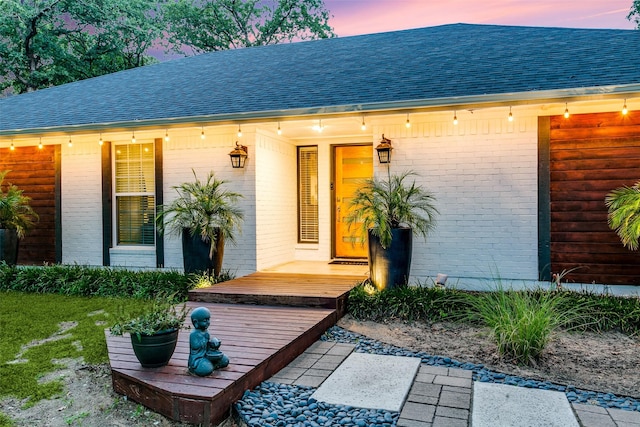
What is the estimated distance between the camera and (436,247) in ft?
20.8

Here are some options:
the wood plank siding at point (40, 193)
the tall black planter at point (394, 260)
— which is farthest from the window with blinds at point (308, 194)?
the wood plank siding at point (40, 193)

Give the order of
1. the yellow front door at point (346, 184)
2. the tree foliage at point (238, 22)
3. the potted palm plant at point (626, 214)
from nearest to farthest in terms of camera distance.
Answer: the potted palm plant at point (626, 214) → the yellow front door at point (346, 184) → the tree foliage at point (238, 22)

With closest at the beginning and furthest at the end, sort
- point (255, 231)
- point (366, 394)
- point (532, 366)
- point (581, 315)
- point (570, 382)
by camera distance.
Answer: point (366, 394) < point (570, 382) < point (532, 366) < point (581, 315) < point (255, 231)

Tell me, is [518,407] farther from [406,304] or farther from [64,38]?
[64,38]

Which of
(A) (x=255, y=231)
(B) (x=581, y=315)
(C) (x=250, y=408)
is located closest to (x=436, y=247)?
(B) (x=581, y=315)

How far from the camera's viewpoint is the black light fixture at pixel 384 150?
250 inches

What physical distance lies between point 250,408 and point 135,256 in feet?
17.7

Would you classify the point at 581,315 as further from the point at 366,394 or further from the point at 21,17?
the point at 21,17

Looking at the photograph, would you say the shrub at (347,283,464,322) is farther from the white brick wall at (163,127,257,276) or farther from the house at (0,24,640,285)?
the white brick wall at (163,127,257,276)

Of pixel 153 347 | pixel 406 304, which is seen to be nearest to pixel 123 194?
pixel 406 304

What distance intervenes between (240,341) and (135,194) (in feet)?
15.3

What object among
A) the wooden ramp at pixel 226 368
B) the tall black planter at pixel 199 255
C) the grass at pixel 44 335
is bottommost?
the grass at pixel 44 335

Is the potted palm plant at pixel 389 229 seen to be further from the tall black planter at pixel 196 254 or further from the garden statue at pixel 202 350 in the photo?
the garden statue at pixel 202 350

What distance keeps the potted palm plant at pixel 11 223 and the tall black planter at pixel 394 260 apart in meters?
5.82
